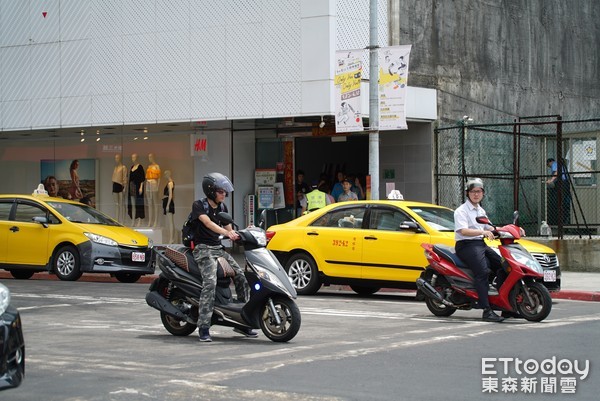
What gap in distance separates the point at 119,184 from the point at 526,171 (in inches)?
436

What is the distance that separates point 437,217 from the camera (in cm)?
1725

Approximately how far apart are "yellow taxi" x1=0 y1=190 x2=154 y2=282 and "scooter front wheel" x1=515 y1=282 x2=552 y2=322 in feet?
31.7

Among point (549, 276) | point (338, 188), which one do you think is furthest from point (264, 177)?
point (549, 276)

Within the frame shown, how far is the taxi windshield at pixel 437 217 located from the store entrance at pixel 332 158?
1071 cm

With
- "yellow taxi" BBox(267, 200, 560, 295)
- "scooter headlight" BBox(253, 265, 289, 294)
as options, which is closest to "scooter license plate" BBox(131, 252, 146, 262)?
"yellow taxi" BBox(267, 200, 560, 295)

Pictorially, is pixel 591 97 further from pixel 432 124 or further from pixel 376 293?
pixel 376 293

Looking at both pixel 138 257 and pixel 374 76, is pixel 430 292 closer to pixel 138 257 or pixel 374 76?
pixel 374 76

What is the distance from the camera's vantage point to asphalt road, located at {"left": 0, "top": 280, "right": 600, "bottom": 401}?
8328 millimetres

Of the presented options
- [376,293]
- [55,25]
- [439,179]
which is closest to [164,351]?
[376,293]

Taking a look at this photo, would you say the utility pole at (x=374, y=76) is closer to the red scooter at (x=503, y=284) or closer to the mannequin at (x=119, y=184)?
the red scooter at (x=503, y=284)

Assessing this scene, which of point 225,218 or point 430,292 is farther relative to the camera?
point 430,292

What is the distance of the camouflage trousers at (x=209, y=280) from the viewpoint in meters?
11.5

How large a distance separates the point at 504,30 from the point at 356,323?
17556 mm

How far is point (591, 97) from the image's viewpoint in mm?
33719
